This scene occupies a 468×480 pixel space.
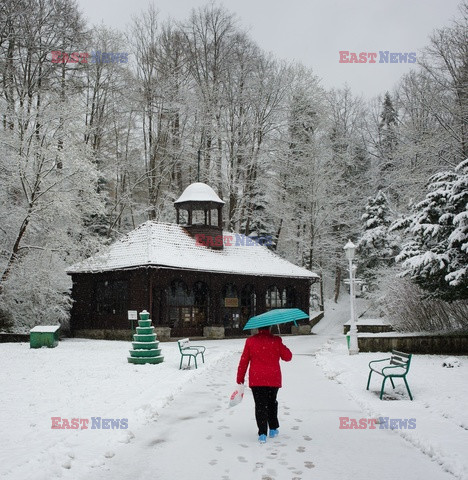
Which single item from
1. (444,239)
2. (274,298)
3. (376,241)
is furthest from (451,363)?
(376,241)

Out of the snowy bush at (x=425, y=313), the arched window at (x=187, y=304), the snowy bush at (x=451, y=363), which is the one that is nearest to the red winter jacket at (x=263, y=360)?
the snowy bush at (x=451, y=363)

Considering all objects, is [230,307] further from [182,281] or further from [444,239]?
[444,239]

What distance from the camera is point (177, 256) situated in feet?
85.1

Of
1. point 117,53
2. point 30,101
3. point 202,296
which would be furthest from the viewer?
point 117,53

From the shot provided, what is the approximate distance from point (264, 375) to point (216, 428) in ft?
4.34

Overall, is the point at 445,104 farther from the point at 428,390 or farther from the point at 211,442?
the point at 211,442

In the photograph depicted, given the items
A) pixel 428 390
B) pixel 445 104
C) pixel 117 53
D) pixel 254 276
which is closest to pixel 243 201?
pixel 254 276

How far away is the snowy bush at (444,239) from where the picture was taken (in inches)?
592

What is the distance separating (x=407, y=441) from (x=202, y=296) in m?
21.4

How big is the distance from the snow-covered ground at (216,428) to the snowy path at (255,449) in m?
0.02

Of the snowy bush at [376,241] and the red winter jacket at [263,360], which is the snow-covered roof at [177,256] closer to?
the snowy bush at [376,241]

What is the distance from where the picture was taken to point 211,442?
6543mm

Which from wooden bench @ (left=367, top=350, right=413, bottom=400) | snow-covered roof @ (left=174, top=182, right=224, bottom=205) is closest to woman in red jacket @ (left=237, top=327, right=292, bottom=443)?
wooden bench @ (left=367, top=350, right=413, bottom=400)

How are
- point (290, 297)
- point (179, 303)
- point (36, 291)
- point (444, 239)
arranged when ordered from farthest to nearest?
point (290, 297) → point (179, 303) → point (36, 291) → point (444, 239)
